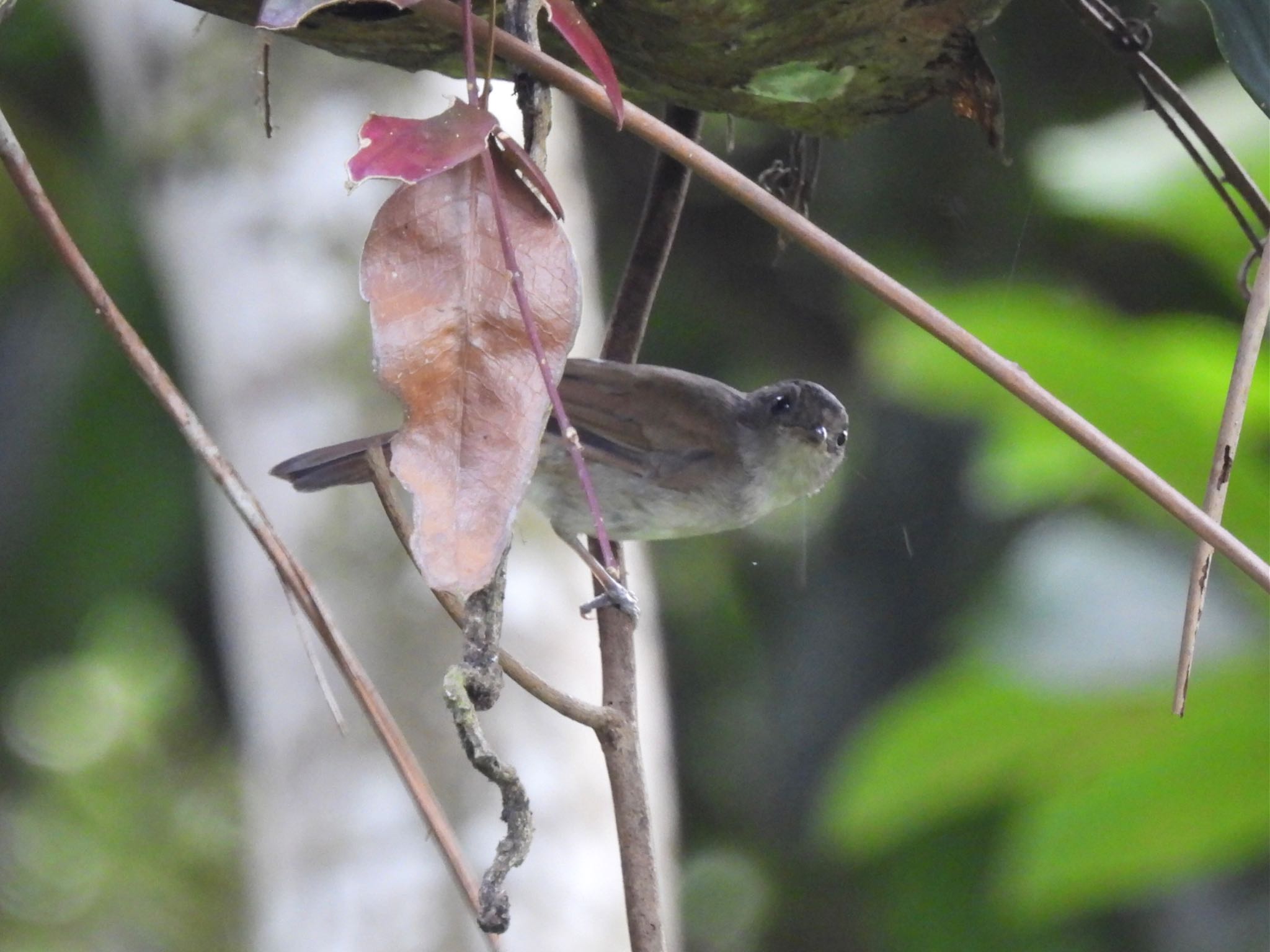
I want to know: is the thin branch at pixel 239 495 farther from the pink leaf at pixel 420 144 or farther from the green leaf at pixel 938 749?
the green leaf at pixel 938 749

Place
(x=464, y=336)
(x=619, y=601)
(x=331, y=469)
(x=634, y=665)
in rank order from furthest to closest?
(x=331, y=469)
(x=619, y=601)
(x=634, y=665)
(x=464, y=336)

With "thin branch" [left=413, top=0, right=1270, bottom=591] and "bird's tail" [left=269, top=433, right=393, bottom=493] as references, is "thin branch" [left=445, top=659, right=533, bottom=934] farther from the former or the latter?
"bird's tail" [left=269, top=433, right=393, bottom=493]

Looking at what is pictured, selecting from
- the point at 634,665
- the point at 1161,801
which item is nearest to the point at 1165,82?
the point at 634,665

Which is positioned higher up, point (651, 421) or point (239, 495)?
point (239, 495)

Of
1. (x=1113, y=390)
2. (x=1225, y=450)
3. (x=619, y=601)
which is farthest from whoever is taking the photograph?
(x=1113, y=390)

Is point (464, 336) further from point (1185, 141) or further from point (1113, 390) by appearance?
point (1113, 390)

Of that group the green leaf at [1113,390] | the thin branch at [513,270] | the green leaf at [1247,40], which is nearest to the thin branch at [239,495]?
the thin branch at [513,270]

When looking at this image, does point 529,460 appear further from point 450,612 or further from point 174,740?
point 174,740
